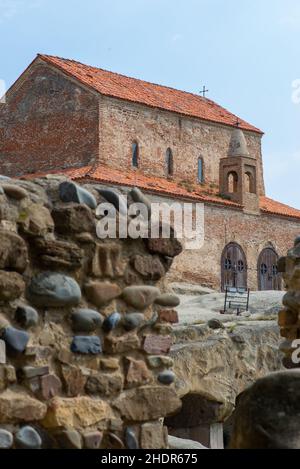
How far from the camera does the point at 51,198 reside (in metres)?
4.97

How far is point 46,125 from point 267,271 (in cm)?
1012

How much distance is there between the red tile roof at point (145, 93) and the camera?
34.6 m

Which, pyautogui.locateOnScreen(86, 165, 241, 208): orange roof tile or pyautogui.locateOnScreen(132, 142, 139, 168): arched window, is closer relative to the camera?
pyautogui.locateOnScreen(86, 165, 241, 208): orange roof tile

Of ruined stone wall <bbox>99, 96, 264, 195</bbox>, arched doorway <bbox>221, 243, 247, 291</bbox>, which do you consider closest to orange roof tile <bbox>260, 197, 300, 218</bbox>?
ruined stone wall <bbox>99, 96, 264, 195</bbox>

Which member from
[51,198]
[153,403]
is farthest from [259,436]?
[51,198]

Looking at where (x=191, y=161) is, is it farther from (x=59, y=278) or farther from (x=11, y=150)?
(x=59, y=278)

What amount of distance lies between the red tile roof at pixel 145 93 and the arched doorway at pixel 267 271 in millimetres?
6151

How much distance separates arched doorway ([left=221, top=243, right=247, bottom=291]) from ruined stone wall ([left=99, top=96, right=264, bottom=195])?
12.2 feet

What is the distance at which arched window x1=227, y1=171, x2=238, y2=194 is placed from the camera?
36.0m

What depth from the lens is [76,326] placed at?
4.84 m

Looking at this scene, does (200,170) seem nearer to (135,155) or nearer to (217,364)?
(135,155)

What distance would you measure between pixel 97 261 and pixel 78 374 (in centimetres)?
63

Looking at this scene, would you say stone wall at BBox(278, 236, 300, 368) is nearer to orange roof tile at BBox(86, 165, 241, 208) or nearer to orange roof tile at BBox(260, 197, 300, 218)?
orange roof tile at BBox(86, 165, 241, 208)
